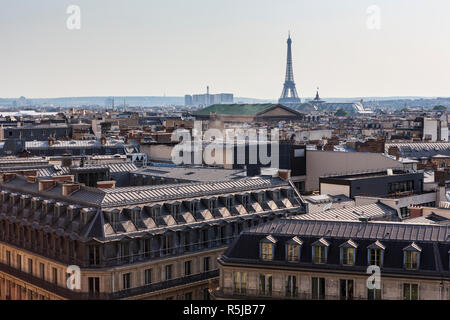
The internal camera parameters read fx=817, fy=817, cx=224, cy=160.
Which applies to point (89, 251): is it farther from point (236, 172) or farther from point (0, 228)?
point (236, 172)

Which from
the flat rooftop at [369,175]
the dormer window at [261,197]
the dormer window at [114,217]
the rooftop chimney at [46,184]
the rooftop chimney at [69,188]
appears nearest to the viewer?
the dormer window at [114,217]

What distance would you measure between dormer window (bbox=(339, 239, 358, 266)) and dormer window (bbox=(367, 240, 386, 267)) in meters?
0.72

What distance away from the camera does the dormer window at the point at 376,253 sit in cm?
3800

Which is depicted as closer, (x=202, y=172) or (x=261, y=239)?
(x=261, y=239)

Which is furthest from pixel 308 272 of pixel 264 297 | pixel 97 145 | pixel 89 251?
pixel 97 145

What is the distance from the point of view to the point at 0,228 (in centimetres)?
5538

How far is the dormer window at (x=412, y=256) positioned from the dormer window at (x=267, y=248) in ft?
20.9

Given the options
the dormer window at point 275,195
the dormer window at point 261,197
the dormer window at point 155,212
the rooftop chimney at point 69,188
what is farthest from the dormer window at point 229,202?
the rooftop chimney at point 69,188

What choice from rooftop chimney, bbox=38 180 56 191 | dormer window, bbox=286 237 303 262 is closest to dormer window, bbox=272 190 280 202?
rooftop chimney, bbox=38 180 56 191

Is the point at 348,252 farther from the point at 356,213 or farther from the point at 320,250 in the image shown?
the point at 356,213

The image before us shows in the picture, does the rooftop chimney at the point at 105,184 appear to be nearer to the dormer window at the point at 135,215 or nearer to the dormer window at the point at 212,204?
the dormer window at the point at 212,204

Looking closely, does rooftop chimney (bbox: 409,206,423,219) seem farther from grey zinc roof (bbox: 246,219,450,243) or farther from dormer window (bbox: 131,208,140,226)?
dormer window (bbox: 131,208,140,226)
